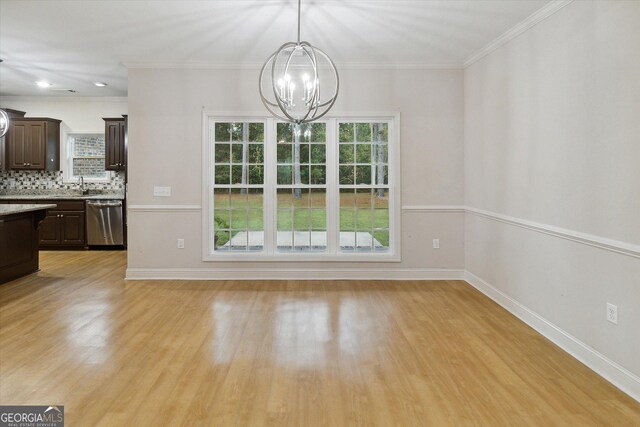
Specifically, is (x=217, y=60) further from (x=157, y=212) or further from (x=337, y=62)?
(x=157, y=212)

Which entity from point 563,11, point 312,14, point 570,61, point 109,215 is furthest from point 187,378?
point 109,215

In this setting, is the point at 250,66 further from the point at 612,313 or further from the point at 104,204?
the point at 612,313

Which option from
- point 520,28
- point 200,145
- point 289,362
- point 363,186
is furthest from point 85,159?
point 520,28

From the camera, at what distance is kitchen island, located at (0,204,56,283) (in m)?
5.00

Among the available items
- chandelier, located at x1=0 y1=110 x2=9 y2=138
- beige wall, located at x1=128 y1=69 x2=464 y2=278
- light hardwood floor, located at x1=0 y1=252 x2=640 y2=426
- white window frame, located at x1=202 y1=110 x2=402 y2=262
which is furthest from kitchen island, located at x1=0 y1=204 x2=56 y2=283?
white window frame, located at x1=202 y1=110 x2=402 y2=262

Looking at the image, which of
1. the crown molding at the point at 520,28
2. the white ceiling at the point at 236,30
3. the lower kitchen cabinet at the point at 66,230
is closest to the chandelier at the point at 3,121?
the white ceiling at the point at 236,30

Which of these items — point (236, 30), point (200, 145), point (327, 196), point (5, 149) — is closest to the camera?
point (236, 30)

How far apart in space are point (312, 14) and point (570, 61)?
2108 millimetres

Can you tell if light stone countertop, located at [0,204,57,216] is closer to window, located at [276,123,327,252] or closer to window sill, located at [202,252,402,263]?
window sill, located at [202,252,402,263]

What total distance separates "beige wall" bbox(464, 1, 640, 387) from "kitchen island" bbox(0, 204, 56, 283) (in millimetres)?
5447

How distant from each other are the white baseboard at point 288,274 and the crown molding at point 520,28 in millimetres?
2603

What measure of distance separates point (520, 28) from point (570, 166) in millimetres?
1533

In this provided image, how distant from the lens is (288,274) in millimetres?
5398

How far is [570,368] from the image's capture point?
2854mm
